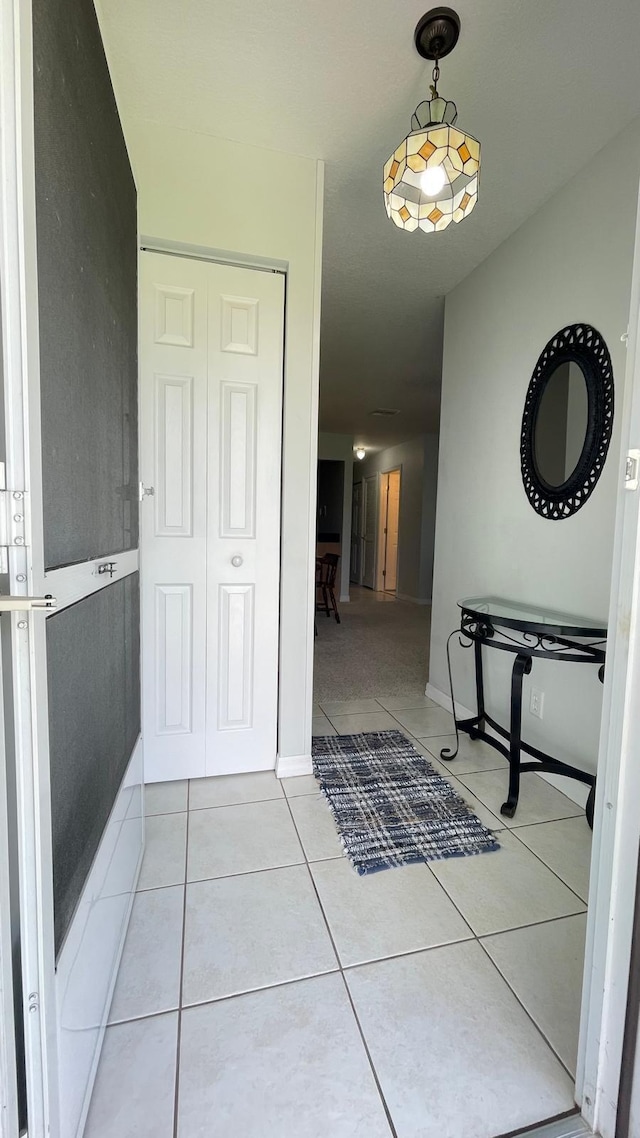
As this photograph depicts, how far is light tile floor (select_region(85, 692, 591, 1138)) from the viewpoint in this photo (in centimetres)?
86

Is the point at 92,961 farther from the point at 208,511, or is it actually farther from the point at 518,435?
the point at 518,435

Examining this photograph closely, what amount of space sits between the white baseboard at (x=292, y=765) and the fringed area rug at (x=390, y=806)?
0.05 meters

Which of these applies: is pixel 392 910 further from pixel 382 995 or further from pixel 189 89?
pixel 189 89

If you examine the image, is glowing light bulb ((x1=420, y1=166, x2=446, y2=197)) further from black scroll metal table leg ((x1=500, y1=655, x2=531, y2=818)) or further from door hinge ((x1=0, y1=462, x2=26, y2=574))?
black scroll metal table leg ((x1=500, y1=655, x2=531, y2=818))

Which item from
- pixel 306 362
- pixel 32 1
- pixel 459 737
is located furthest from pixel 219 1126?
pixel 306 362

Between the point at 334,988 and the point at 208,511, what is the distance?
156 centimetres

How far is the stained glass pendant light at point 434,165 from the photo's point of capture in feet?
4.25

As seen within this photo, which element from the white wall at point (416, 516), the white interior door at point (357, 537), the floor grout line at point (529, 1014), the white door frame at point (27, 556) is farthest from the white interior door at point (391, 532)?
the white door frame at point (27, 556)

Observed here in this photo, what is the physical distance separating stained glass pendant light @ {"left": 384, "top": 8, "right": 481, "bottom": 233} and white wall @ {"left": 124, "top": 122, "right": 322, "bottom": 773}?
519 mm

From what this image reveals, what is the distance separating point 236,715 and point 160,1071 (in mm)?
1142

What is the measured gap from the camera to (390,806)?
1.80 meters

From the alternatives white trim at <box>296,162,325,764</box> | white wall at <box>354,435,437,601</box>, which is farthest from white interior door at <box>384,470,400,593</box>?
white trim at <box>296,162,325,764</box>

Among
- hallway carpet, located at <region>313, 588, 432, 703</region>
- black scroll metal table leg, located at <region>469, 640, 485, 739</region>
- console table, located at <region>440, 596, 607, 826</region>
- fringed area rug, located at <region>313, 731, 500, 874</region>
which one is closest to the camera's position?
fringed area rug, located at <region>313, 731, 500, 874</region>

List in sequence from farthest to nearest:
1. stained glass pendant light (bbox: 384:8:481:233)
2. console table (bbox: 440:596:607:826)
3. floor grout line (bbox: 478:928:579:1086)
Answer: console table (bbox: 440:596:607:826) → stained glass pendant light (bbox: 384:8:481:233) → floor grout line (bbox: 478:928:579:1086)
